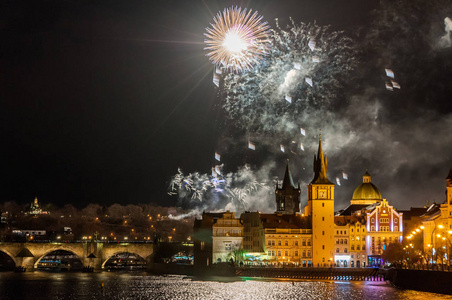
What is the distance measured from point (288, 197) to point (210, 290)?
297ft

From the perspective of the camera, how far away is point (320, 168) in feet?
482

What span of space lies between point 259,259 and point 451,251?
126 ft

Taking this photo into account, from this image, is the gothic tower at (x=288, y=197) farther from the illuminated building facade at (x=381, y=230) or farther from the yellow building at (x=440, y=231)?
the yellow building at (x=440, y=231)

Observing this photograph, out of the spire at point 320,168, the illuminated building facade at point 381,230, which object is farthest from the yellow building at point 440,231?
the spire at point 320,168

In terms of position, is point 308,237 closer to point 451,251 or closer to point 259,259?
point 259,259

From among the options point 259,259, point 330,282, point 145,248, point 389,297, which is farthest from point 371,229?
point 389,297

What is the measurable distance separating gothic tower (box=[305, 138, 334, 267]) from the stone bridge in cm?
4473

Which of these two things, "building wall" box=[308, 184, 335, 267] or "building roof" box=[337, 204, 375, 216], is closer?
"building wall" box=[308, 184, 335, 267]

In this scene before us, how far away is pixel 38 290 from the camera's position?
10306cm

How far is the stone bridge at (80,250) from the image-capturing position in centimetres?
16175

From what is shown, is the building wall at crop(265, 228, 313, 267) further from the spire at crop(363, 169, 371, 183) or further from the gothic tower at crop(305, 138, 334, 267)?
the spire at crop(363, 169, 371, 183)

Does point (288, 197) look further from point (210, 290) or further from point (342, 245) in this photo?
point (210, 290)

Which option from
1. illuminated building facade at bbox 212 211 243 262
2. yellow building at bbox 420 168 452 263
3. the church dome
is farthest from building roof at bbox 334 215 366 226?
the church dome

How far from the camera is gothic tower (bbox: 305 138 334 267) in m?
144
